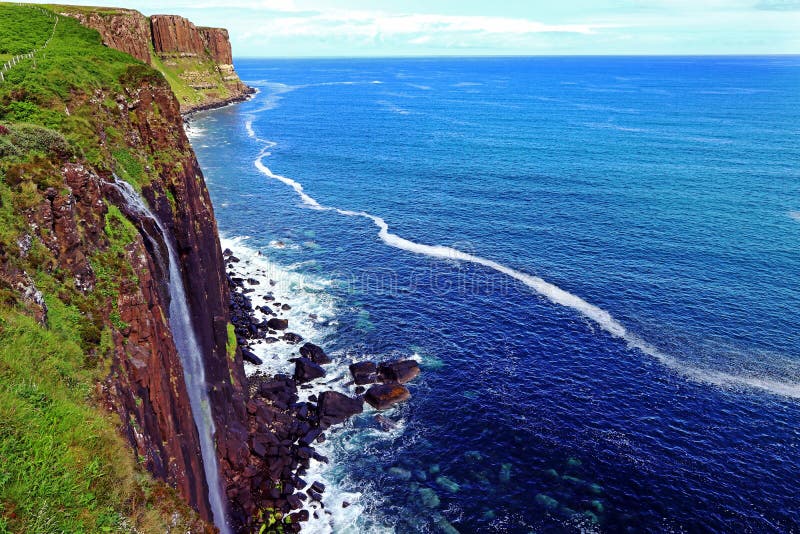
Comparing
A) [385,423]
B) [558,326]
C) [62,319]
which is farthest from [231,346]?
[558,326]

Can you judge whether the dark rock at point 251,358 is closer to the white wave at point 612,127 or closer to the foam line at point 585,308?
the foam line at point 585,308

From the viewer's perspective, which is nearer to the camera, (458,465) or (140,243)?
(140,243)

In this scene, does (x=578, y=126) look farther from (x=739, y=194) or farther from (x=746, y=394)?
(x=746, y=394)

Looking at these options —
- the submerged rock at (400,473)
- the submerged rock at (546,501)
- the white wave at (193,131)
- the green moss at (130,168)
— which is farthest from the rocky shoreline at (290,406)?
the white wave at (193,131)

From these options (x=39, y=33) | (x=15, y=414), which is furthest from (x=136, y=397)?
(x=39, y=33)

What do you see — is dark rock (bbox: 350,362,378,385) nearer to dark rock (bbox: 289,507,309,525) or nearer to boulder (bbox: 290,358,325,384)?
boulder (bbox: 290,358,325,384)

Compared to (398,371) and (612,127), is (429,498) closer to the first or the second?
(398,371)

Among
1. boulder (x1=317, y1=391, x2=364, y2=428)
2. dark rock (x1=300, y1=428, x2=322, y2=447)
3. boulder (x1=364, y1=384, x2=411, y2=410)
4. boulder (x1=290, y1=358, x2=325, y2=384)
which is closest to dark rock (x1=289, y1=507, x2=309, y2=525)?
dark rock (x1=300, y1=428, x2=322, y2=447)
